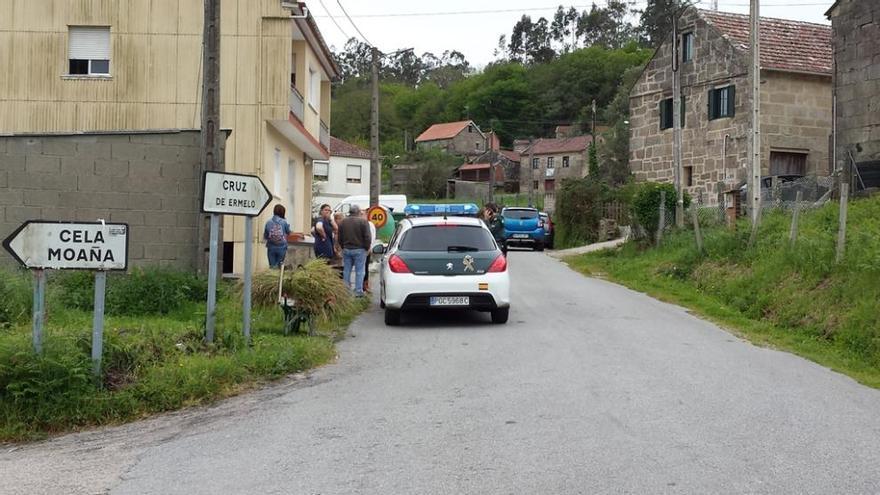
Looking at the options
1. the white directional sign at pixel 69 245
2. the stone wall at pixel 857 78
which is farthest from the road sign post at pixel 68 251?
the stone wall at pixel 857 78

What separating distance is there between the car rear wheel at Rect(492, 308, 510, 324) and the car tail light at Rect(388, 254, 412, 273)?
143 centimetres

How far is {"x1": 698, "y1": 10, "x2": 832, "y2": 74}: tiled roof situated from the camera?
103ft

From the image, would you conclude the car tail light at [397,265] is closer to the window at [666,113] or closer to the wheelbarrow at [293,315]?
the wheelbarrow at [293,315]

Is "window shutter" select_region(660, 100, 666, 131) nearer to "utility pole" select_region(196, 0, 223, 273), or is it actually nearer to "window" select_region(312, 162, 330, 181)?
"utility pole" select_region(196, 0, 223, 273)

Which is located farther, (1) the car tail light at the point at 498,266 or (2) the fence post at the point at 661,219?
(2) the fence post at the point at 661,219

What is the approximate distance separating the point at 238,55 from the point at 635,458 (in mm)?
15942

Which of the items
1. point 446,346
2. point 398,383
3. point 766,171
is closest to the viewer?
point 398,383

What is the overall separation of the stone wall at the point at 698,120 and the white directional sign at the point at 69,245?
25493 mm

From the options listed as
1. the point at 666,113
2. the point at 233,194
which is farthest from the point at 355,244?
the point at 666,113

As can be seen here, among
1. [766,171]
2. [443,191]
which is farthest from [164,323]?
[443,191]

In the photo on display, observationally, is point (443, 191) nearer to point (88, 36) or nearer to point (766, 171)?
point (766, 171)

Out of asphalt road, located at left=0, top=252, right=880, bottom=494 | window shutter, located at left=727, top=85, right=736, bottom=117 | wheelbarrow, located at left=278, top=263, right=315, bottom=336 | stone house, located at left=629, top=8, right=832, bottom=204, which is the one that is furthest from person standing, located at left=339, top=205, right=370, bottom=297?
window shutter, located at left=727, top=85, right=736, bottom=117

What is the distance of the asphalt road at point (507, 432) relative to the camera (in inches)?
233

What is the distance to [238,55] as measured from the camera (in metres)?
20.0
